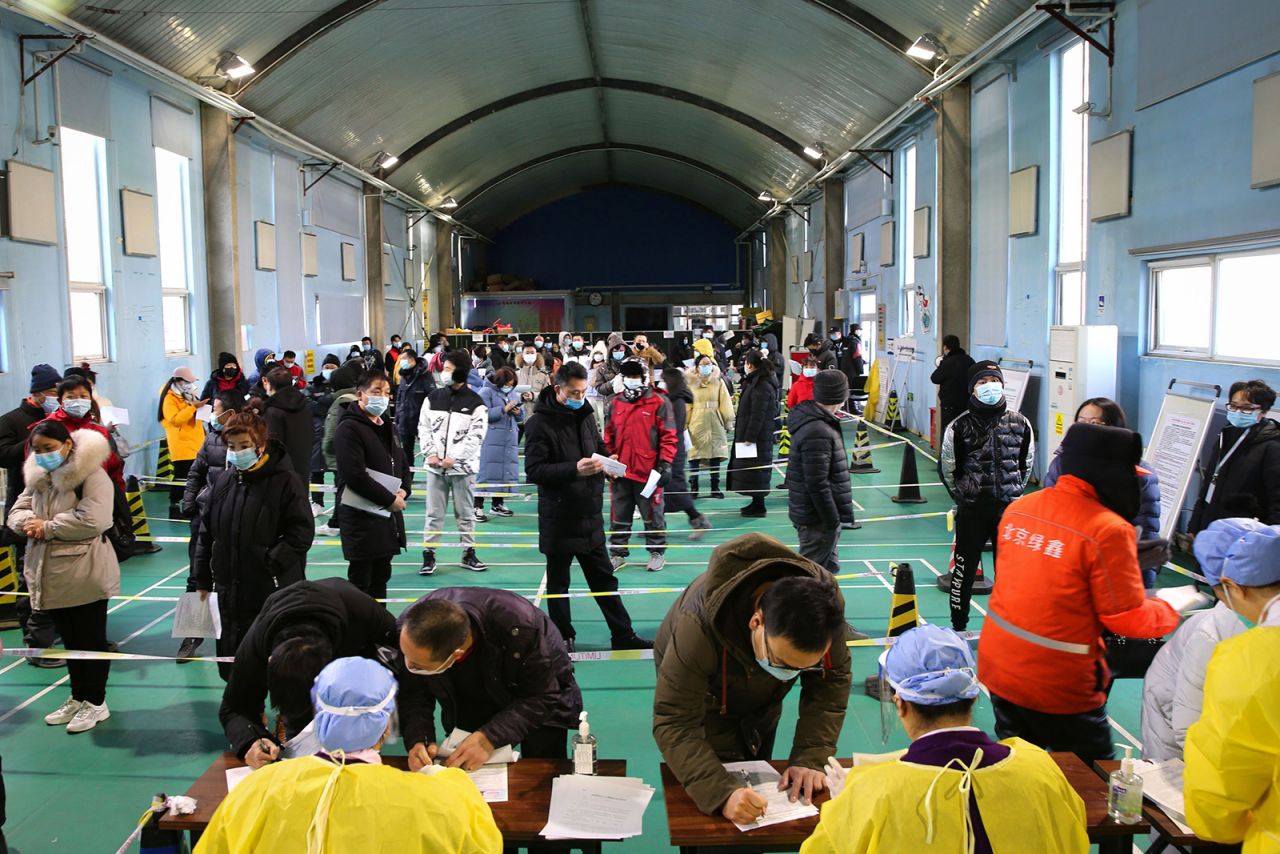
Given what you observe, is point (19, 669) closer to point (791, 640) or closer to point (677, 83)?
point (791, 640)

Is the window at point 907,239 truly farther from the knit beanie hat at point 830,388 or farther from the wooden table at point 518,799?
the wooden table at point 518,799

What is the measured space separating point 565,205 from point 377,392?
128 ft

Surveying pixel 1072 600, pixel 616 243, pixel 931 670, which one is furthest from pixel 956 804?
pixel 616 243

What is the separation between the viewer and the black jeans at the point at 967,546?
6.98m

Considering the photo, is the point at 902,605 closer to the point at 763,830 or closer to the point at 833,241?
the point at 763,830

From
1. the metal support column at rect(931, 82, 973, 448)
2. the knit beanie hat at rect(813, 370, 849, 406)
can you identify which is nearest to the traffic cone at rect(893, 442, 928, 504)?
the metal support column at rect(931, 82, 973, 448)

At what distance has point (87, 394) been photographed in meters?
8.02

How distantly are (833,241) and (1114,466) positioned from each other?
22.7 meters

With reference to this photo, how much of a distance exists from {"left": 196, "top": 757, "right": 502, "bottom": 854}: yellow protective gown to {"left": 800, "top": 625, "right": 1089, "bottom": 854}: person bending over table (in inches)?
37.6

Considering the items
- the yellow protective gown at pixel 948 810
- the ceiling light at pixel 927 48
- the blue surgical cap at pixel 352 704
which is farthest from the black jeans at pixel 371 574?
the ceiling light at pixel 927 48

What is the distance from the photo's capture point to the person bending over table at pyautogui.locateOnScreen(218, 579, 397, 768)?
356cm

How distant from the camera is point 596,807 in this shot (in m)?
3.41

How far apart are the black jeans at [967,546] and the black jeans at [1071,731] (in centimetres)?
278

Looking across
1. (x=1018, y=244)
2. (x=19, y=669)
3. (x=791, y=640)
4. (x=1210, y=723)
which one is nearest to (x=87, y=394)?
(x=19, y=669)
